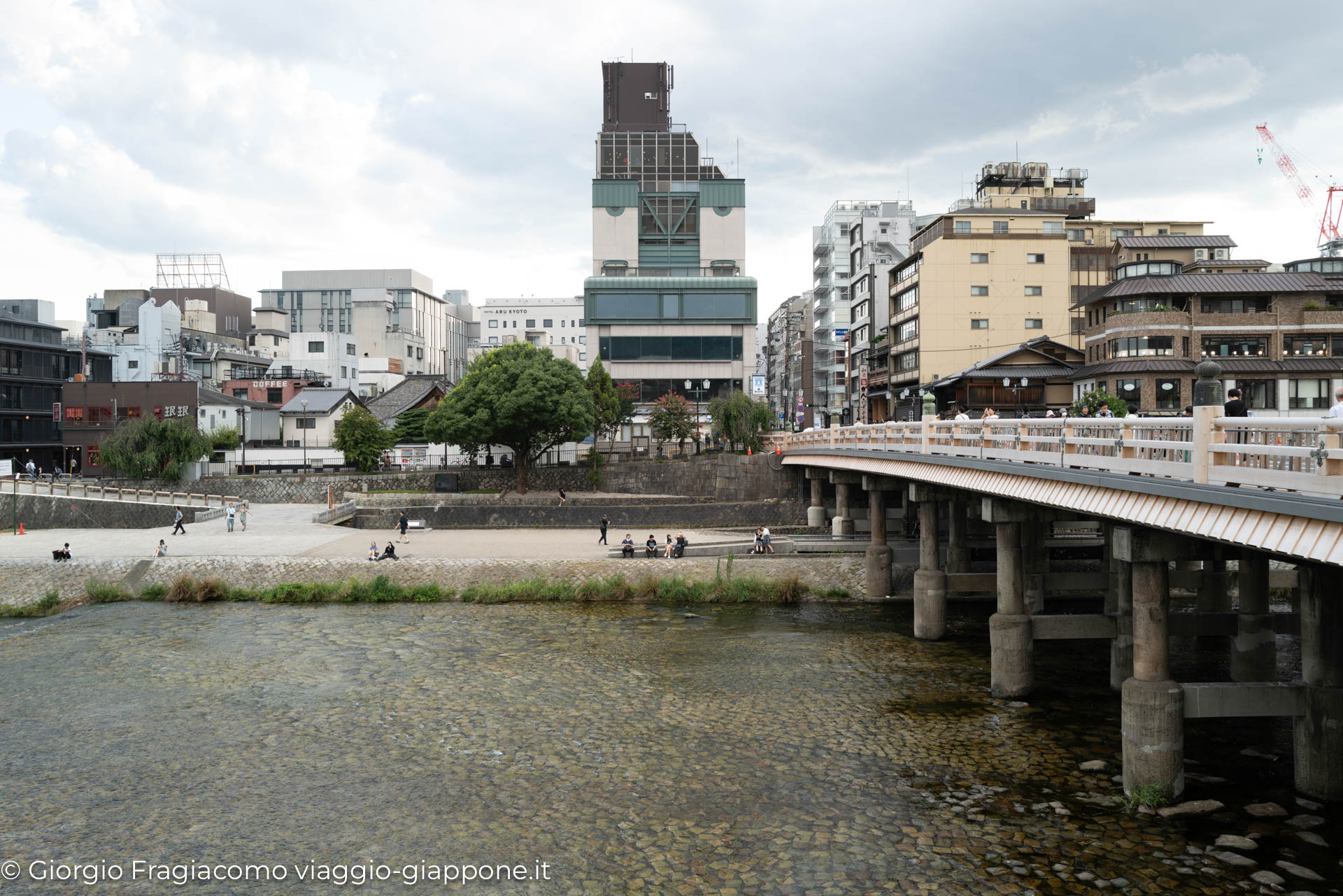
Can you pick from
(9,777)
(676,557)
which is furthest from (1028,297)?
(9,777)

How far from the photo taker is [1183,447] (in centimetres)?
1476

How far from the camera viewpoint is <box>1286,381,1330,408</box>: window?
49438 millimetres

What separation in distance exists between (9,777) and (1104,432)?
2522cm

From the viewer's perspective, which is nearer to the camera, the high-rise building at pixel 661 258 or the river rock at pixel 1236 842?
the river rock at pixel 1236 842

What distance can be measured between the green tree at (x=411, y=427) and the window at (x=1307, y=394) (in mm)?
63837

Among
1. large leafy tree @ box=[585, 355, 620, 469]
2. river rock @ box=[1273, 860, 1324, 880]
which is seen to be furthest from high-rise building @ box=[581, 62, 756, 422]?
river rock @ box=[1273, 860, 1324, 880]

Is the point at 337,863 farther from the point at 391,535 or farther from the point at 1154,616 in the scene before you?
the point at 391,535

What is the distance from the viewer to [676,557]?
43.4 m

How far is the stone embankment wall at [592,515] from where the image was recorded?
57.0 metres

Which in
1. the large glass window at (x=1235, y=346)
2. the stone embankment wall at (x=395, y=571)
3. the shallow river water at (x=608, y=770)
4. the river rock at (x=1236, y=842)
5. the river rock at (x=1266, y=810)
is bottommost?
the shallow river water at (x=608, y=770)

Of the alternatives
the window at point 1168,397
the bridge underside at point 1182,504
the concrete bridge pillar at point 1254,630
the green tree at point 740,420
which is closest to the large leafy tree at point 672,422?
the green tree at point 740,420

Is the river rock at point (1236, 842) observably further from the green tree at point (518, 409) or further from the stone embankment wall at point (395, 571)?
the green tree at point (518, 409)

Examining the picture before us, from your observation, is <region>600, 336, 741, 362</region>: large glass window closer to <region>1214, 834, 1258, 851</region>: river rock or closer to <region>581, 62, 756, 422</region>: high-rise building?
<region>581, 62, 756, 422</region>: high-rise building

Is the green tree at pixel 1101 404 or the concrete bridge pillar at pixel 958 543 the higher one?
the green tree at pixel 1101 404
